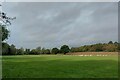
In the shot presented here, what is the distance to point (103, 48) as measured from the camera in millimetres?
105875

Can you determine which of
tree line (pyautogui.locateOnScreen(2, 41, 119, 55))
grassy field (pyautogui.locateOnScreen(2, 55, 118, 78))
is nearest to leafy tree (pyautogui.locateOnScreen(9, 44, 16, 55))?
tree line (pyautogui.locateOnScreen(2, 41, 119, 55))

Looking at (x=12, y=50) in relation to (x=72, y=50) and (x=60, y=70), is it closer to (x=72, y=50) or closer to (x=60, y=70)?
(x=72, y=50)

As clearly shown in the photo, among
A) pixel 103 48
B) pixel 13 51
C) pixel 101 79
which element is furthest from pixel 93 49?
pixel 101 79

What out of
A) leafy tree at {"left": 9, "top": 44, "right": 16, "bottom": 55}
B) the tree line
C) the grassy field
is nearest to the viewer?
the grassy field

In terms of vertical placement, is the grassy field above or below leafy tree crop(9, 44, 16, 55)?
below

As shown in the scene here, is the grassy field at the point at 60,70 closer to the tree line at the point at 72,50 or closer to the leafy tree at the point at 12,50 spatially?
the leafy tree at the point at 12,50

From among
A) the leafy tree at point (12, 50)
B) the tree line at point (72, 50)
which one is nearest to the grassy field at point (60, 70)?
the leafy tree at point (12, 50)

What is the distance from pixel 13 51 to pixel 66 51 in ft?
91.4

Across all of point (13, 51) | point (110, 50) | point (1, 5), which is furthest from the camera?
point (110, 50)

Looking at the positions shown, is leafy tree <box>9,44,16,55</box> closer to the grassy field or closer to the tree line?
the tree line

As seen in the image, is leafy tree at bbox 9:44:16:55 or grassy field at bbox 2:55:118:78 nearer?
grassy field at bbox 2:55:118:78

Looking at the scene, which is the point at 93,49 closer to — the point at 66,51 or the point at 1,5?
the point at 66,51

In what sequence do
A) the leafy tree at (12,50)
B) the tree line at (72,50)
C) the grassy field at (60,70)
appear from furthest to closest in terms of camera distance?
the tree line at (72,50) < the leafy tree at (12,50) < the grassy field at (60,70)

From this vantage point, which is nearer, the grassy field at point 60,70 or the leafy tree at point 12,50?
the grassy field at point 60,70
